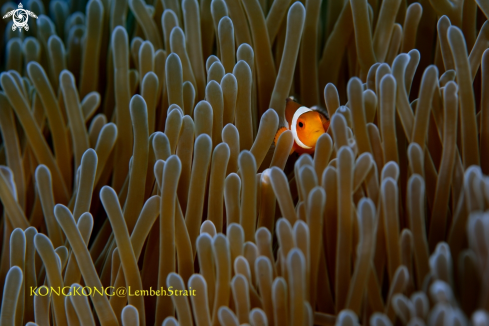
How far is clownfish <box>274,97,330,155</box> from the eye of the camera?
3.51 ft

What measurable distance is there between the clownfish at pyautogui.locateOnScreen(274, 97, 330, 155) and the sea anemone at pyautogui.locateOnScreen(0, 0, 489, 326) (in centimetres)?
5

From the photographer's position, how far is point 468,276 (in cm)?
66

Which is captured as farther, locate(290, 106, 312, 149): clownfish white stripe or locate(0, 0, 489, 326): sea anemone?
locate(290, 106, 312, 149): clownfish white stripe

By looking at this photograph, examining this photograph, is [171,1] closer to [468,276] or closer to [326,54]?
[326,54]

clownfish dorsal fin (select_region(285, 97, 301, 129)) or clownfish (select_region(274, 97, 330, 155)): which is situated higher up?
clownfish dorsal fin (select_region(285, 97, 301, 129))

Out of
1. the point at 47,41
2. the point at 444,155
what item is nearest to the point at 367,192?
the point at 444,155

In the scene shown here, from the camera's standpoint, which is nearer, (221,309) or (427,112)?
(221,309)

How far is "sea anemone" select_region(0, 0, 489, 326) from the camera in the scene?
0.76 meters

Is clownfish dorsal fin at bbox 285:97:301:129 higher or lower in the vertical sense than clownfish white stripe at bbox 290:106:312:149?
higher

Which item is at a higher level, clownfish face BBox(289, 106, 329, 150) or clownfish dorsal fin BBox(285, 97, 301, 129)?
clownfish dorsal fin BBox(285, 97, 301, 129)

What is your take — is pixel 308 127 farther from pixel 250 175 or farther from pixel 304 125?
pixel 250 175

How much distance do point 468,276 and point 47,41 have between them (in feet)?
5.56

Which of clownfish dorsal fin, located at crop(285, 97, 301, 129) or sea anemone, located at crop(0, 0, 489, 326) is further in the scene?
clownfish dorsal fin, located at crop(285, 97, 301, 129)

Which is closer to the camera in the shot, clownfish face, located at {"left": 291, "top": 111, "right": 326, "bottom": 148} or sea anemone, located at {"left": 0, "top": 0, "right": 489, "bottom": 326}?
sea anemone, located at {"left": 0, "top": 0, "right": 489, "bottom": 326}
